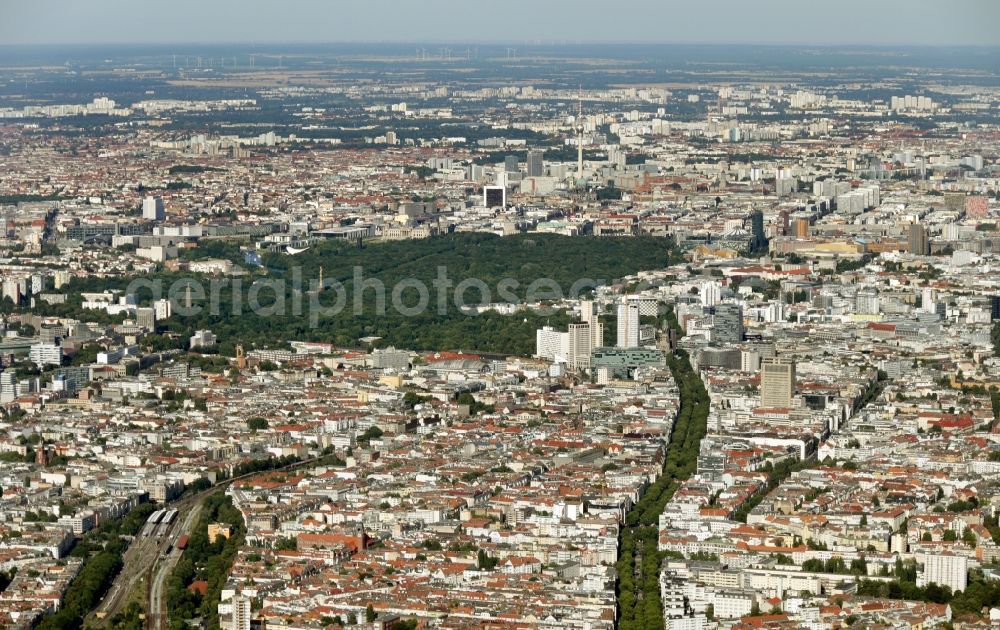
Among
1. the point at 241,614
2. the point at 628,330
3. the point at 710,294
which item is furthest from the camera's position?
the point at 710,294

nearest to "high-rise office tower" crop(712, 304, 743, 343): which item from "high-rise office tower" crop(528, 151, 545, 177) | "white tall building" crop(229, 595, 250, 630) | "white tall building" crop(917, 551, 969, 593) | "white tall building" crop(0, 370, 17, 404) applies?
"white tall building" crop(0, 370, 17, 404)

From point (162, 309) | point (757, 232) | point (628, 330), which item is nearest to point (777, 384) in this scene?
point (628, 330)

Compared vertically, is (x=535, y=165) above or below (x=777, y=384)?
below

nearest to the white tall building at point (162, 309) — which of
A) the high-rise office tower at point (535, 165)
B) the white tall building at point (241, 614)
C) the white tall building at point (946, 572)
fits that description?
the white tall building at point (241, 614)

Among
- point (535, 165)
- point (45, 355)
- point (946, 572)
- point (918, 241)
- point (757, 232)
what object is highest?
point (946, 572)

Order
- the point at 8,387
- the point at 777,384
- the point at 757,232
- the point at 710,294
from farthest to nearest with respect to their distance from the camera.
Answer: the point at 757,232 → the point at 710,294 → the point at 8,387 → the point at 777,384

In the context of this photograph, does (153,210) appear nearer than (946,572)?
No

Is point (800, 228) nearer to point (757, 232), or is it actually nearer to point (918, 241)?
point (757, 232)
